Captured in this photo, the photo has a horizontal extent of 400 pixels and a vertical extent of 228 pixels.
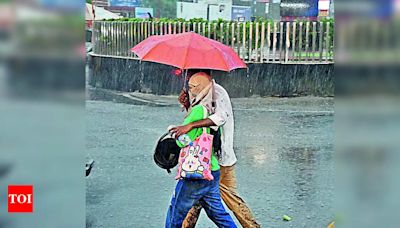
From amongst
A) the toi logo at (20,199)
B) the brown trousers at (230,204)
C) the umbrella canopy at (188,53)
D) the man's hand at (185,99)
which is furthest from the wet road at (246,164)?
the toi logo at (20,199)

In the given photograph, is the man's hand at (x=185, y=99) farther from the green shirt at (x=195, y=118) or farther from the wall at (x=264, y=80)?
the wall at (x=264, y=80)

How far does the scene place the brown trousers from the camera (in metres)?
4.43

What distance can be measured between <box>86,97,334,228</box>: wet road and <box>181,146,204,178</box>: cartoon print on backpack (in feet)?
4.20

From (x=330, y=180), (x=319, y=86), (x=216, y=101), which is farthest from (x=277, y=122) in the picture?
(x=216, y=101)

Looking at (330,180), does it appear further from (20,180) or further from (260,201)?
(20,180)

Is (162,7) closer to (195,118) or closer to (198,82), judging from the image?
(198,82)

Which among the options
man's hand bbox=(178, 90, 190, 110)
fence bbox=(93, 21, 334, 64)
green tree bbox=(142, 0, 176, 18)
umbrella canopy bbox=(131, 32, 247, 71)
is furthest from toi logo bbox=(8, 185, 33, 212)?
green tree bbox=(142, 0, 176, 18)

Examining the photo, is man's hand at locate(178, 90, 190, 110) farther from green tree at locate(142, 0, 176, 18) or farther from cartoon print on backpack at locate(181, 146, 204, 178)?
green tree at locate(142, 0, 176, 18)

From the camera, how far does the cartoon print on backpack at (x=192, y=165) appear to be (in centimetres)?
398

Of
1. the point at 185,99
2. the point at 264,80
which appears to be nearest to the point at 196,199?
the point at 185,99

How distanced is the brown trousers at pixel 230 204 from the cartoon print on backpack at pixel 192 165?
1.44ft

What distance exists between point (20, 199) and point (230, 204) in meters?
1.77

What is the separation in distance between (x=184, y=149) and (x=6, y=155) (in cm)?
126

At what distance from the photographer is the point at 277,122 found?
9.77 m
